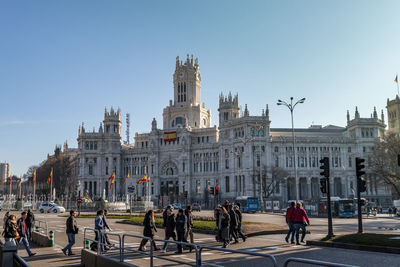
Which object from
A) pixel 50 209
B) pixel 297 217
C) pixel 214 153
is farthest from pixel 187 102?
pixel 297 217

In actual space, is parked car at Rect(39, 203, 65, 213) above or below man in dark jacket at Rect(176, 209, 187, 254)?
below

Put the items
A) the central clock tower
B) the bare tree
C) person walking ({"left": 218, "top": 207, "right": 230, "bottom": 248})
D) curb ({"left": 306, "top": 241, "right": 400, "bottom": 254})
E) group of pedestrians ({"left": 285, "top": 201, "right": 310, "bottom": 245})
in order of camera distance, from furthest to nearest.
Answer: the central clock tower, the bare tree, group of pedestrians ({"left": 285, "top": 201, "right": 310, "bottom": 245}), person walking ({"left": 218, "top": 207, "right": 230, "bottom": 248}), curb ({"left": 306, "top": 241, "right": 400, "bottom": 254})

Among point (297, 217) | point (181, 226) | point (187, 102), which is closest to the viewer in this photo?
point (181, 226)

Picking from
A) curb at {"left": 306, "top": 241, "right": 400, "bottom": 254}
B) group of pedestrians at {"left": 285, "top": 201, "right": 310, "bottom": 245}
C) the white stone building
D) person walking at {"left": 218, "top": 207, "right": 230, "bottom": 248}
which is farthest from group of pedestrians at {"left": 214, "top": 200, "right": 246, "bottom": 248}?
the white stone building

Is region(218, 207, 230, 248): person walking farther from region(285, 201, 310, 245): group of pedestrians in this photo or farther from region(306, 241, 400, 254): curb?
region(306, 241, 400, 254): curb

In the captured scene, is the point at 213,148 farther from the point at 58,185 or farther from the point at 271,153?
the point at 58,185

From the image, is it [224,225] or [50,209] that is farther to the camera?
[50,209]

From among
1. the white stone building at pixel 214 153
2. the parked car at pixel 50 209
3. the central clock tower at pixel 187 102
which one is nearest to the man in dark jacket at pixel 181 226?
the parked car at pixel 50 209

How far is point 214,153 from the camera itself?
109938 millimetres

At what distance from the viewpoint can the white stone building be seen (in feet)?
324

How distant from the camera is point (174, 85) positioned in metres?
128

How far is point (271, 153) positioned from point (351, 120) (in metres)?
23.9

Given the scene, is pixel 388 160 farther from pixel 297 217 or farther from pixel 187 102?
pixel 187 102

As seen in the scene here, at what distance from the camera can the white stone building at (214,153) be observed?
9869 cm
